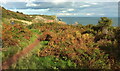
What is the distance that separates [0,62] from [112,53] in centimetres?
766

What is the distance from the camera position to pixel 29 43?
451 inches

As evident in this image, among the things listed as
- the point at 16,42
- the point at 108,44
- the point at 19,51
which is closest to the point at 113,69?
the point at 108,44

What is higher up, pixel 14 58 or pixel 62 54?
pixel 14 58

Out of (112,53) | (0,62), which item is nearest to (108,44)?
(112,53)

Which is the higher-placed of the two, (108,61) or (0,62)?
(0,62)

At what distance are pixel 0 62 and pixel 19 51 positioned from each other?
1.85 meters

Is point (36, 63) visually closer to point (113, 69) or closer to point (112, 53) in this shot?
point (113, 69)

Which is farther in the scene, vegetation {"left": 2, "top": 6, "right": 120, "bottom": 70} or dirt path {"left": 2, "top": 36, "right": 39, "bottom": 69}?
vegetation {"left": 2, "top": 6, "right": 120, "bottom": 70}

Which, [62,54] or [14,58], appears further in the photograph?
[62,54]

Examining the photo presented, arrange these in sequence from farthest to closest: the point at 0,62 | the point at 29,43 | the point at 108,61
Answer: the point at 29,43
the point at 108,61
the point at 0,62

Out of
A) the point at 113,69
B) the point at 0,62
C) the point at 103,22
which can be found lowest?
the point at 113,69

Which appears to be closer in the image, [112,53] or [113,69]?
[113,69]

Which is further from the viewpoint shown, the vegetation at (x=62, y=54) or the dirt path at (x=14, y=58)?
the vegetation at (x=62, y=54)

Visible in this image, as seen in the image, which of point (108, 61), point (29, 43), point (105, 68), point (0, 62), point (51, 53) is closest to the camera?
point (0, 62)
